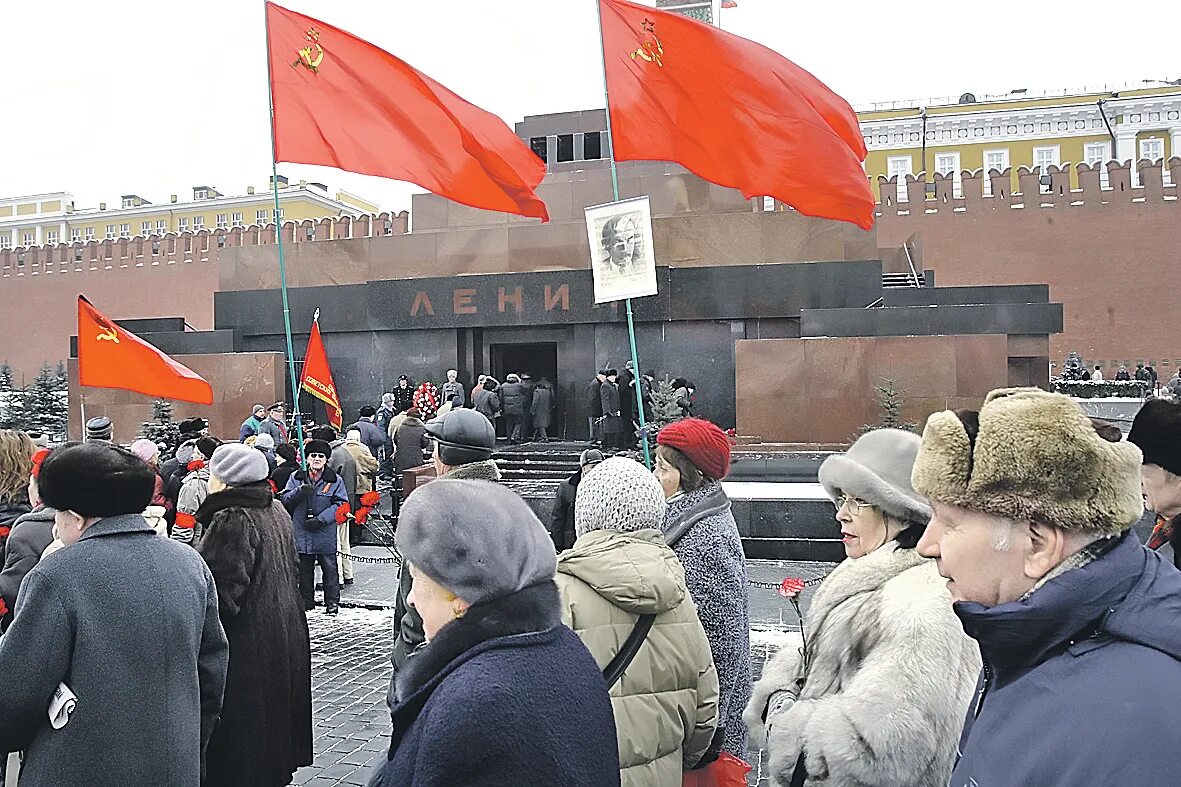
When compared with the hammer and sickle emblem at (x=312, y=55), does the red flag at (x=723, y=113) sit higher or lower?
lower

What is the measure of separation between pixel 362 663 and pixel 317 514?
1422 millimetres

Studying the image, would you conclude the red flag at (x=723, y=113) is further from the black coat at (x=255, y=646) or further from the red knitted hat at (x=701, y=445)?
the black coat at (x=255, y=646)

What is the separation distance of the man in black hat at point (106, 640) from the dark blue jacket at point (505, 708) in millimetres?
1030

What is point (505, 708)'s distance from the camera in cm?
131

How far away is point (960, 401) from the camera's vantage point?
11562 mm

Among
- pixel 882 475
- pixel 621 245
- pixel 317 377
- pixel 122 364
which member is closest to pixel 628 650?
pixel 882 475

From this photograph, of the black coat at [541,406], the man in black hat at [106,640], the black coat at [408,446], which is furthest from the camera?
the black coat at [541,406]

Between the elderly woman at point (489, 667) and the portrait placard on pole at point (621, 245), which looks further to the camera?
the portrait placard on pole at point (621, 245)

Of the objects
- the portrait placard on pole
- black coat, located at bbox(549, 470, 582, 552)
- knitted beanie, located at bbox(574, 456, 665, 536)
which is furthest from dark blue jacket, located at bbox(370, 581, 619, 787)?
black coat, located at bbox(549, 470, 582, 552)

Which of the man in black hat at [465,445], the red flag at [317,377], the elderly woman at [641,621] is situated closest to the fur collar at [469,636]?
the elderly woman at [641,621]

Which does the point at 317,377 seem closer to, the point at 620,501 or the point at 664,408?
the point at 664,408

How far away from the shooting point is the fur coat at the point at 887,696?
1.64 metres

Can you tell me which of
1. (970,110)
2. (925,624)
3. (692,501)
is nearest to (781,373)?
(692,501)

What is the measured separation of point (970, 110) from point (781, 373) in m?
36.0
